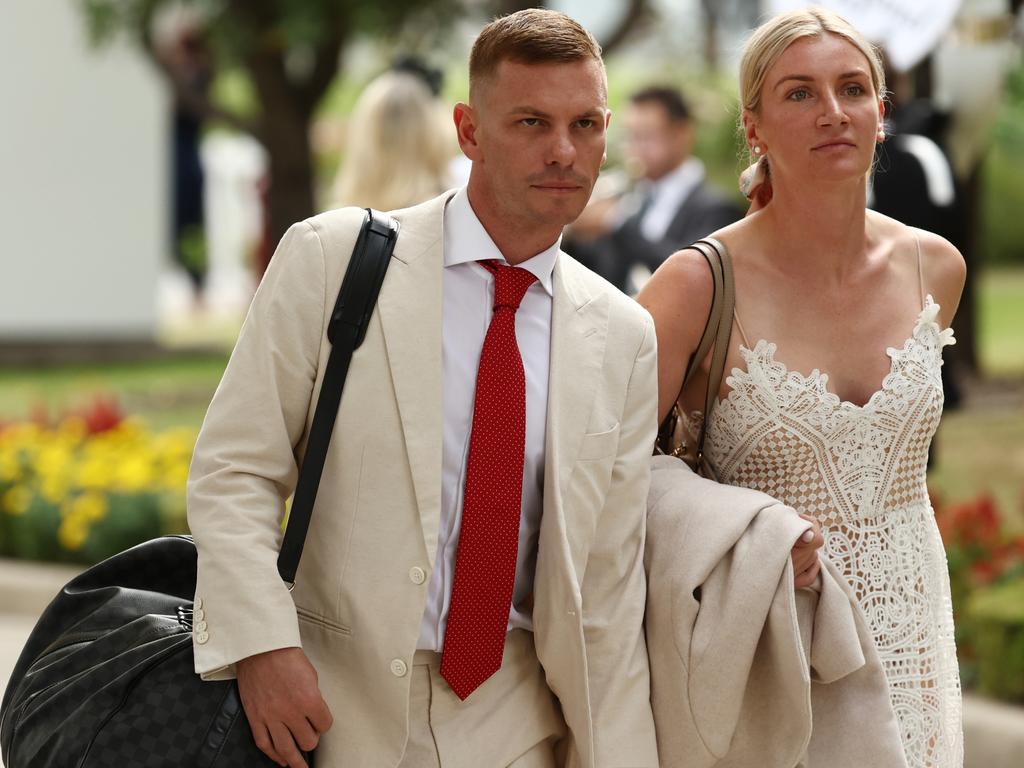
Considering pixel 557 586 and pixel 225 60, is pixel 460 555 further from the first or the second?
pixel 225 60

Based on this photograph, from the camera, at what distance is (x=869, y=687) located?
3197 mm

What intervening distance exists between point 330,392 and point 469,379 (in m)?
0.27

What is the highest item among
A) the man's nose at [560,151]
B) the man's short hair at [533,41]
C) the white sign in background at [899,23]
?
the white sign in background at [899,23]

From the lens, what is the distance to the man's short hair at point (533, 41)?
2859 mm

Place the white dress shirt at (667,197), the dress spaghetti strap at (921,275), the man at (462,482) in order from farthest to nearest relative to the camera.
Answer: the white dress shirt at (667,197) → the dress spaghetti strap at (921,275) → the man at (462,482)

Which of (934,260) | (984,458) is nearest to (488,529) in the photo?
(934,260)

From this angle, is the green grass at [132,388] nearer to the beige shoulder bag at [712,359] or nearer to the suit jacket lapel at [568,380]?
the beige shoulder bag at [712,359]

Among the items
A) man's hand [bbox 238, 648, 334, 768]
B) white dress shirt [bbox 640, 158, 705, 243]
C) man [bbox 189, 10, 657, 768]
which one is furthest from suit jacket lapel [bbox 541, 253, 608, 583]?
white dress shirt [bbox 640, 158, 705, 243]

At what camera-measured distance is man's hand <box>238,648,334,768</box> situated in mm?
2742

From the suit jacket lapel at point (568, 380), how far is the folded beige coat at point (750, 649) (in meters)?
0.25

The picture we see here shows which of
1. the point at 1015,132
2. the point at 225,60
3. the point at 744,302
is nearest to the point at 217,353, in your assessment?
the point at 225,60

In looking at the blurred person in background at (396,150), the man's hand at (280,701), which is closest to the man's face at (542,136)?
the man's hand at (280,701)

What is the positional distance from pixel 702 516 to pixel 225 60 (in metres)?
12.7

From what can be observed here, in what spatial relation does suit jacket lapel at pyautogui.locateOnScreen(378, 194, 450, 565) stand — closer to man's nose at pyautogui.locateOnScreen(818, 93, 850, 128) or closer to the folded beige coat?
the folded beige coat
